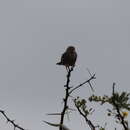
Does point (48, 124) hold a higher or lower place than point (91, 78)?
lower

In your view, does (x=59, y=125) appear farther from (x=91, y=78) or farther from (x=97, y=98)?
(x=97, y=98)

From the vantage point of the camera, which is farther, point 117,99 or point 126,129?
point 117,99

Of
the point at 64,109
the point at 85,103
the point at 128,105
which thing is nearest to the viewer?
the point at 64,109

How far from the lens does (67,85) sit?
5.37 m

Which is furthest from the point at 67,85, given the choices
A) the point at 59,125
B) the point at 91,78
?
the point at 59,125

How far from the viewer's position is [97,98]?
5.62 m

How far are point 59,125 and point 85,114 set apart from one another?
4.86 ft

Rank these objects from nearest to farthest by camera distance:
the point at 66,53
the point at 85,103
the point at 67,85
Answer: the point at 67,85 < the point at 85,103 < the point at 66,53

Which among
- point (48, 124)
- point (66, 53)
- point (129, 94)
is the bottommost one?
point (48, 124)

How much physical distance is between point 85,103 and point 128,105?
0.93 m

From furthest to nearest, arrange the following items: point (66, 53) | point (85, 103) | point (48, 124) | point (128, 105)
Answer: point (66, 53)
point (85, 103)
point (128, 105)
point (48, 124)

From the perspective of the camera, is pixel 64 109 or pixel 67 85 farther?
pixel 67 85

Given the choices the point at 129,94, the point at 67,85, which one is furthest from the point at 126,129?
the point at 67,85

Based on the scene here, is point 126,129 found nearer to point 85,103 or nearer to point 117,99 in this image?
point 117,99
